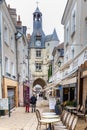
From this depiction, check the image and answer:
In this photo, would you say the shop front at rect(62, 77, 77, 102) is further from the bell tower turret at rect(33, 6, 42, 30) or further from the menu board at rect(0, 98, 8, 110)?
the bell tower turret at rect(33, 6, 42, 30)

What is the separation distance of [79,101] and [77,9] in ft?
20.0

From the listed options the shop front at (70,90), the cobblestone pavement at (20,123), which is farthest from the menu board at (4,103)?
the shop front at (70,90)

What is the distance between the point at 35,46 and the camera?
67.0 meters

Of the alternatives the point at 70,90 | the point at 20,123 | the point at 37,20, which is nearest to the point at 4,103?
the point at 20,123

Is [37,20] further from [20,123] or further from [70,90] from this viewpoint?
[20,123]

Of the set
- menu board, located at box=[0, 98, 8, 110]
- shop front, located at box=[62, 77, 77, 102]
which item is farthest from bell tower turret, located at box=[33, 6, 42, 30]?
menu board, located at box=[0, 98, 8, 110]

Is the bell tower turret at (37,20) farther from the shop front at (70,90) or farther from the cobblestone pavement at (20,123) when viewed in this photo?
the cobblestone pavement at (20,123)

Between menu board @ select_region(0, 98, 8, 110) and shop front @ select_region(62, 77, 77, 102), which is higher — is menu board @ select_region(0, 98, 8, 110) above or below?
below

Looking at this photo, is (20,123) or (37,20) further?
(37,20)

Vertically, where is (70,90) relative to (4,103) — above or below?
above

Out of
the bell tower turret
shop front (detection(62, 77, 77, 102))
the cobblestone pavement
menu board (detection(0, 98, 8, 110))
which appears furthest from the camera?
the bell tower turret

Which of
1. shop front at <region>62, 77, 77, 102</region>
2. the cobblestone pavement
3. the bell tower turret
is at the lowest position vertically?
the cobblestone pavement

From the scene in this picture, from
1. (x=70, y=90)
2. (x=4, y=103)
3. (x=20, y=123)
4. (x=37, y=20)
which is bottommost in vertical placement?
(x=20, y=123)

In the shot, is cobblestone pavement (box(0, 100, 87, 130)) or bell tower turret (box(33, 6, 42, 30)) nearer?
cobblestone pavement (box(0, 100, 87, 130))
